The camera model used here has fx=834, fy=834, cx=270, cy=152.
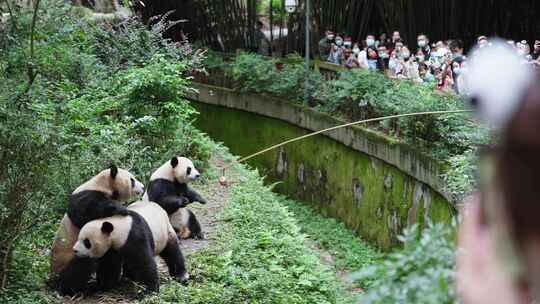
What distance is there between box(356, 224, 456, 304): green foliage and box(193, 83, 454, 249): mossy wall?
24.5ft

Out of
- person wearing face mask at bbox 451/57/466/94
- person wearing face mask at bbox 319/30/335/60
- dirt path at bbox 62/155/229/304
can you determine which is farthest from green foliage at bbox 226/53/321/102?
person wearing face mask at bbox 451/57/466/94

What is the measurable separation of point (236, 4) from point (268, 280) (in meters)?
13.3

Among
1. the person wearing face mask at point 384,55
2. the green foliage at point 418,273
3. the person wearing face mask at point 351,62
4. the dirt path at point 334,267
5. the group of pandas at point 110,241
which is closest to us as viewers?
the green foliage at point 418,273

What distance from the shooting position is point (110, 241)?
5848 millimetres

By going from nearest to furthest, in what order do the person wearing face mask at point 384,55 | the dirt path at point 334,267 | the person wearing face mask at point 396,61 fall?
the dirt path at point 334,267 < the person wearing face mask at point 396,61 < the person wearing face mask at point 384,55

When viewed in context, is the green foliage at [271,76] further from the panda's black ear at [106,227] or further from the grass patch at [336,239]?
the panda's black ear at [106,227]

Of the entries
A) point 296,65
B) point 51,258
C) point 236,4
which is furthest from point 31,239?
point 236,4

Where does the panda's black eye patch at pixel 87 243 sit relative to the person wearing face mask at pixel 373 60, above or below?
below

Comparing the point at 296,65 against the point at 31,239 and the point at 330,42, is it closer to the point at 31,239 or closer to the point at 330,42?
the point at 330,42

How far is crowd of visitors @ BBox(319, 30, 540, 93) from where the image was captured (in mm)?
11380

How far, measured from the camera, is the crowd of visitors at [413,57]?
11380mm

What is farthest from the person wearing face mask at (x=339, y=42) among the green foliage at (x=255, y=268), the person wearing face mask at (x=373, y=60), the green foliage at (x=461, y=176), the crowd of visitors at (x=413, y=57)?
the green foliage at (x=255, y=268)

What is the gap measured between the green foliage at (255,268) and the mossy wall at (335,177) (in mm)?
2134

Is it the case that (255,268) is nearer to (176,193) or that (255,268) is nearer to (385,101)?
(176,193)
